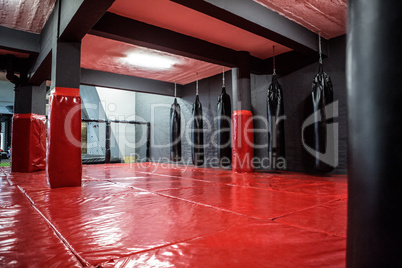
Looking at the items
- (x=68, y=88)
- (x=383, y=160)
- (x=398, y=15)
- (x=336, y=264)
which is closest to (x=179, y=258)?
(x=336, y=264)

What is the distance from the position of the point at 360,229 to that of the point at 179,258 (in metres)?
1.03

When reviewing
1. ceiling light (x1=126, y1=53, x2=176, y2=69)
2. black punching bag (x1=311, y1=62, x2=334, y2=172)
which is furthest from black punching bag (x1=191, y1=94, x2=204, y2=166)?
black punching bag (x1=311, y1=62, x2=334, y2=172)

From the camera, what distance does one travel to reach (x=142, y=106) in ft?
41.0

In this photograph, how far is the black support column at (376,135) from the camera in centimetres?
54

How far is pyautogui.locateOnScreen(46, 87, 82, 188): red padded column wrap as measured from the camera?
3990mm

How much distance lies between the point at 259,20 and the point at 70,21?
3.11 m

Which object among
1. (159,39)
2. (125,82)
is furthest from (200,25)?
(125,82)

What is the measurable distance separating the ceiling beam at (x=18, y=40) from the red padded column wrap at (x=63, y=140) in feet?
7.59

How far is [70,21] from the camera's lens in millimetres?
3725

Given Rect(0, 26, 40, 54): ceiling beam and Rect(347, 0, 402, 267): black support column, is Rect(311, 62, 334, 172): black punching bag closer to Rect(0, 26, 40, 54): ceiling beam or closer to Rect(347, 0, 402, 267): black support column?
Rect(347, 0, 402, 267): black support column

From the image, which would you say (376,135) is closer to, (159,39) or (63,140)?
(63,140)

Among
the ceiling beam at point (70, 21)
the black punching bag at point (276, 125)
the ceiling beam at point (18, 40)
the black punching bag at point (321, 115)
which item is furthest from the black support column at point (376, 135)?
the ceiling beam at point (18, 40)

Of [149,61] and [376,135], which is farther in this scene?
[149,61]

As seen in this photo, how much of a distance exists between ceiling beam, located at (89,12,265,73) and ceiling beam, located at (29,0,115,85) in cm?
54
